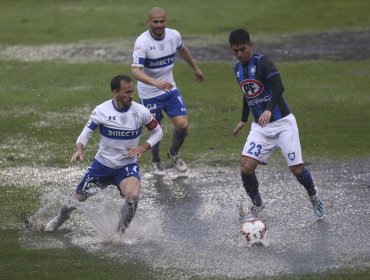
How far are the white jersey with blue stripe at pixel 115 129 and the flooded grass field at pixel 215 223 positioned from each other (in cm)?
68

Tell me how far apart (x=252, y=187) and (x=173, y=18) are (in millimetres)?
16377

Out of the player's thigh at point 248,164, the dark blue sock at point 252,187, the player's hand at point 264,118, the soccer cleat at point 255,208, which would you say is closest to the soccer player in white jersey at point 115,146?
the player's thigh at point 248,164

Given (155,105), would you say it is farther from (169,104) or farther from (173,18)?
(173,18)

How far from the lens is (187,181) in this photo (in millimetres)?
15344

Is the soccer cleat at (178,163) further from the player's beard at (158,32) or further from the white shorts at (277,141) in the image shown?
the white shorts at (277,141)

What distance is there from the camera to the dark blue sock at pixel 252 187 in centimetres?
1284

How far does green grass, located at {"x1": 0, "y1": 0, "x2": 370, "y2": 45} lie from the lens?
27.4 metres

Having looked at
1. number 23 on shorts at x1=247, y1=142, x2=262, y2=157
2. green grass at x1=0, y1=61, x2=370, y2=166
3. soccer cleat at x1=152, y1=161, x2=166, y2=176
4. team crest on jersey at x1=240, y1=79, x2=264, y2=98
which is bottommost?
green grass at x1=0, y1=61, x2=370, y2=166

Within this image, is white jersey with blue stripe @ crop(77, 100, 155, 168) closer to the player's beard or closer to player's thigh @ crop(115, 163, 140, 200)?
player's thigh @ crop(115, 163, 140, 200)

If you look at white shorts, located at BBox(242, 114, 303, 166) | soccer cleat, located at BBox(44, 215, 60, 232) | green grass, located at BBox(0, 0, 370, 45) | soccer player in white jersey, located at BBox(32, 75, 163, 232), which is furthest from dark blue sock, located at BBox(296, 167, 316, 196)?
green grass, located at BBox(0, 0, 370, 45)

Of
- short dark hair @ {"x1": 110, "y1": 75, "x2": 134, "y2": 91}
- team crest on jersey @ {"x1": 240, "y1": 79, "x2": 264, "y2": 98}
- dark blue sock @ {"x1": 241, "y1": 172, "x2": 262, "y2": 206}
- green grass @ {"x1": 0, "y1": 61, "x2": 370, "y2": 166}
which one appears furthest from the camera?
green grass @ {"x1": 0, "y1": 61, "x2": 370, "y2": 166}

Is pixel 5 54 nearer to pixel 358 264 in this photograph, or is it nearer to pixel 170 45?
pixel 170 45

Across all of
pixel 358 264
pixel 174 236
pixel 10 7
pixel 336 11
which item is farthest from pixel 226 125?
pixel 10 7

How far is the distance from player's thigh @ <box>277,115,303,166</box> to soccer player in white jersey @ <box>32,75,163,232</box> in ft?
5.72
